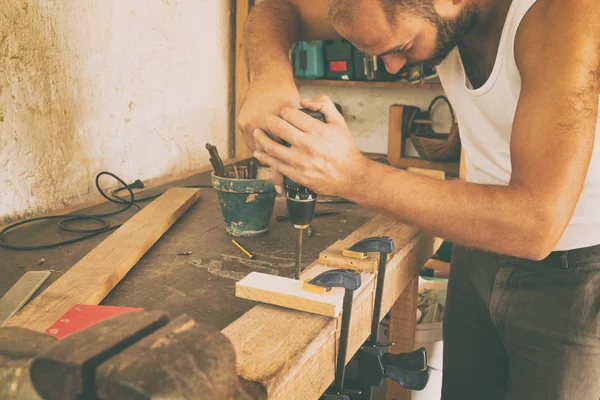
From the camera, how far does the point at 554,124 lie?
834 millimetres

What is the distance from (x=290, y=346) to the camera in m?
0.75

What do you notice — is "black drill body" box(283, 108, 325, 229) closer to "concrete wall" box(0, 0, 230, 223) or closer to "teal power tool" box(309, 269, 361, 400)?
"teal power tool" box(309, 269, 361, 400)

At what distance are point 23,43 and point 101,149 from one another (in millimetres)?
443

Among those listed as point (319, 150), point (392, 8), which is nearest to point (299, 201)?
point (319, 150)

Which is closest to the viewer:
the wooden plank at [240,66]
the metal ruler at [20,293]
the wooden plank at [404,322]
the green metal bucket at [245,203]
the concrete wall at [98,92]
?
the metal ruler at [20,293]

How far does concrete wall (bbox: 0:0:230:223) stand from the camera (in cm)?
150

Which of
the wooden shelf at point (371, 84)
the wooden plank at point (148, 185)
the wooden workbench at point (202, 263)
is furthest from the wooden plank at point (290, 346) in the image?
the wooden shelf at point (371, 84)

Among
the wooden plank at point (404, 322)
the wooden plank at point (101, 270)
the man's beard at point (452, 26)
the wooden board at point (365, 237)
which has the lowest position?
the wooden plank at point (404, 322)

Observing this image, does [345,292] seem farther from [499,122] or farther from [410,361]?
[499,122]

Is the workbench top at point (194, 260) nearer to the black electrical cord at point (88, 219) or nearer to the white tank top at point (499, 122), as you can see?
the black electrical cord at point (88, 219)

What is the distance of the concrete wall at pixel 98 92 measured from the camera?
1496 millimetres

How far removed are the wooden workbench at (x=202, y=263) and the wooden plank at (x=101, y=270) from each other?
0.03 m

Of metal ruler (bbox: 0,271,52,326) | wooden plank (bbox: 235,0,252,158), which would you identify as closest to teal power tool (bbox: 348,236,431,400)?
metal ruler (bbox: 0,271,52,326)

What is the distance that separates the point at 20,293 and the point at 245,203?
22.2 inches
